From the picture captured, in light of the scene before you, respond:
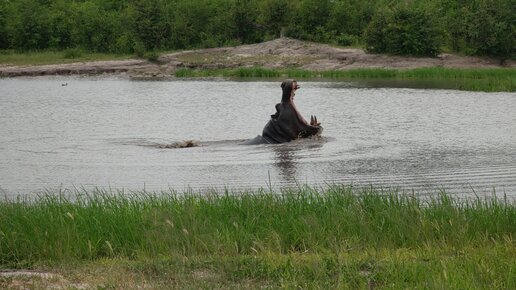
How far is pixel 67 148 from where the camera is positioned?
21.1 meters

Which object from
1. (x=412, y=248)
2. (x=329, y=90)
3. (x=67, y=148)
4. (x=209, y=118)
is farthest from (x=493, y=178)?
(x=329, y=90)

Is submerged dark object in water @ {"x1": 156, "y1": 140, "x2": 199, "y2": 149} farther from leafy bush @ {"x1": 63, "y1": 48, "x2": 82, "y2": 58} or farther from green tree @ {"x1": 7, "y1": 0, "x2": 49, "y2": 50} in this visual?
green tree @ {"x1": 7, "y1": 0, "x2": 49, "y2": 50}

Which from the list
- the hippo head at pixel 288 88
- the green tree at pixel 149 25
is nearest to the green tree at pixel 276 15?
the green tree at pixel 149 25

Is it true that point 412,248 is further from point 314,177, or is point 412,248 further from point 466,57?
point 466,57

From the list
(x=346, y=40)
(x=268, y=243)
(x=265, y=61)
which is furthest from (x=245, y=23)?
(x=268, y=243)

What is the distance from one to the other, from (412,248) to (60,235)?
380cm

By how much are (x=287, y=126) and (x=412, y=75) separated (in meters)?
30.1

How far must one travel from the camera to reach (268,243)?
8.71m

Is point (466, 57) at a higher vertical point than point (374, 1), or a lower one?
lower

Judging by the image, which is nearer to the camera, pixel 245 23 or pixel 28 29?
pixel 245 23

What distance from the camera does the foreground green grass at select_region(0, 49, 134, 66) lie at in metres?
61.4

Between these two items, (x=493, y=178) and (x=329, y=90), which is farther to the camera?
(x=329, y=90)

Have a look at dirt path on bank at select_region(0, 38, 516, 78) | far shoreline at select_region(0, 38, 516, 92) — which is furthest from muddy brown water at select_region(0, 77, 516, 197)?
dirt path on bank at select_region(0, 38, 516, 78)

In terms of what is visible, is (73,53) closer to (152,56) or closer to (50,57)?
(50,57)
